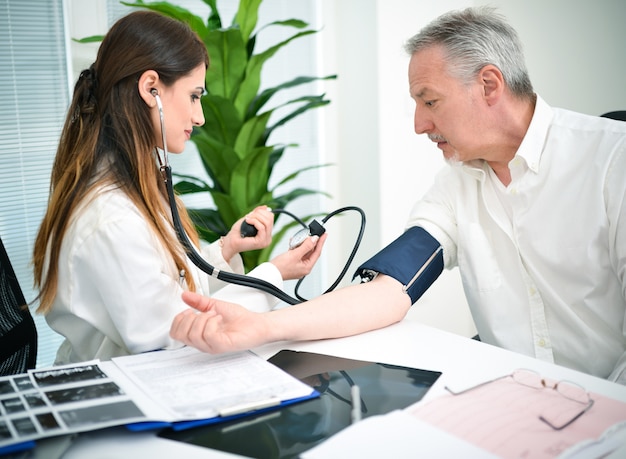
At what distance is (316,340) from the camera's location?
1.08m

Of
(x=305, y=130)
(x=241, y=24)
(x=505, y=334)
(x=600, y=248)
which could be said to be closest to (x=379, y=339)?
(x=505, y=334)

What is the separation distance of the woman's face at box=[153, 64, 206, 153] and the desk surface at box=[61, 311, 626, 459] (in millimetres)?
547

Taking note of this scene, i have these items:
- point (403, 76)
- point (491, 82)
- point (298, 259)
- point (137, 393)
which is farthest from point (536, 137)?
point (403, 76)

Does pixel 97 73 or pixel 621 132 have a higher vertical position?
pixel 97 73

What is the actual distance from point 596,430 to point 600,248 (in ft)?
1.96

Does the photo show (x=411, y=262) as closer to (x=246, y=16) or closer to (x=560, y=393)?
(x=560, y=393)

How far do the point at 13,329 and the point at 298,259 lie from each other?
62 cm

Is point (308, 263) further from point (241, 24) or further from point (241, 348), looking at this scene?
point (241, 24)

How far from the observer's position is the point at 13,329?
1247mm

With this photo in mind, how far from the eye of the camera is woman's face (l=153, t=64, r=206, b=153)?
1304mm

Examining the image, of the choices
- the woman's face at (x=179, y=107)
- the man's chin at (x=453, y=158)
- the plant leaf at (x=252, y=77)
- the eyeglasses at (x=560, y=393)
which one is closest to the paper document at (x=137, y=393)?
the eyeglasses at (x=560, y=393)

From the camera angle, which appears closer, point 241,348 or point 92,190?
point 241,348

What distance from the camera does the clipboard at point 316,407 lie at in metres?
0.72

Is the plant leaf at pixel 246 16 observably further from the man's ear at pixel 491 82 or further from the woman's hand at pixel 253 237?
the man's ear at pixel 491 82
